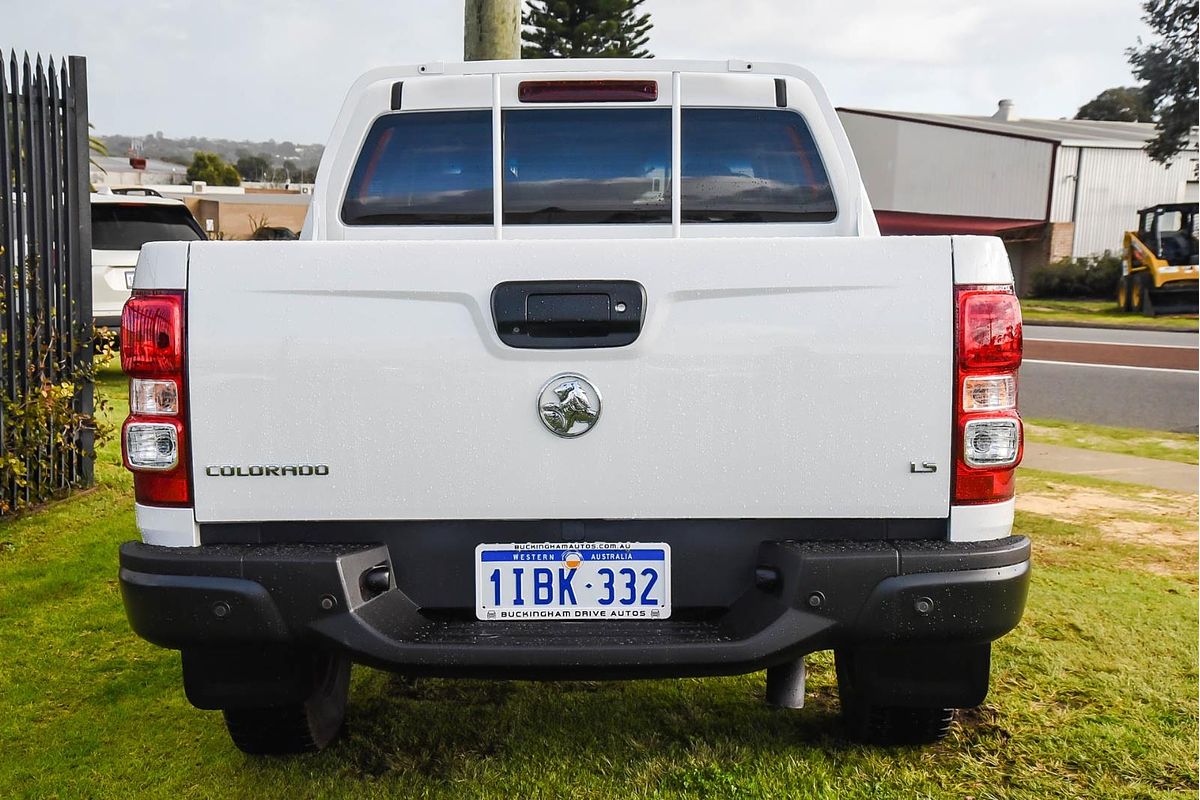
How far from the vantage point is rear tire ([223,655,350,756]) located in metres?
2.87

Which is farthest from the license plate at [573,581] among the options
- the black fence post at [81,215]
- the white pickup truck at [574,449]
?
the black fence post at [81,215]

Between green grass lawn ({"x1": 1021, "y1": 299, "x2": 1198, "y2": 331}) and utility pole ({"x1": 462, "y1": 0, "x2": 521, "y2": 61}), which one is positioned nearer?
utility pole ({"x1": 462, "y1": 0, "x2": 521, "y2": 61})

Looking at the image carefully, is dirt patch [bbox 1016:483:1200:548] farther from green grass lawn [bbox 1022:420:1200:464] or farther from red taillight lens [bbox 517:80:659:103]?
red taillight lens [bbox 517:80:659:103]

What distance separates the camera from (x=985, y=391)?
7.71 feet

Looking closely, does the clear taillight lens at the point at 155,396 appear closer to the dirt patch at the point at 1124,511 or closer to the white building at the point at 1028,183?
the dirt patch at the point at 1124,511

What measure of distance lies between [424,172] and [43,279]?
3.22m

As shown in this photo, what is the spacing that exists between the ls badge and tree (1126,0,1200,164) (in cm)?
2785

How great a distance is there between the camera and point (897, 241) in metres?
2.34

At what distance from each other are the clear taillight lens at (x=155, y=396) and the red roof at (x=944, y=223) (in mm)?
35148

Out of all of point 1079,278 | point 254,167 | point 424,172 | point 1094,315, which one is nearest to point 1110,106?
point 1079,278

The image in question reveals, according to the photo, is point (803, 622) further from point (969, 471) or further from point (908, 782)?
point (908, 782)

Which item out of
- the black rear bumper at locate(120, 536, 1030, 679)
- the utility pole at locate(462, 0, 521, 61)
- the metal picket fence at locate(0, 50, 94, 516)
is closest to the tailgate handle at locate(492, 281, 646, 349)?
the black rear bumper at locate(120, 536, 1030, 679)

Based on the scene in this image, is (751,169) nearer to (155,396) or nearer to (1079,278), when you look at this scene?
(155,396)

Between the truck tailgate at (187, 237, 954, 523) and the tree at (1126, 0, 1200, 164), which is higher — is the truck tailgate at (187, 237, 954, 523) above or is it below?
below
